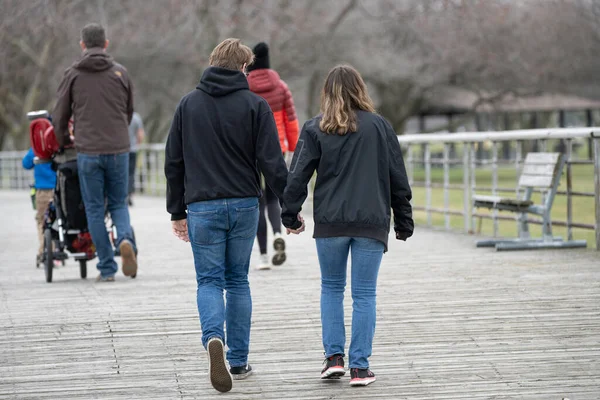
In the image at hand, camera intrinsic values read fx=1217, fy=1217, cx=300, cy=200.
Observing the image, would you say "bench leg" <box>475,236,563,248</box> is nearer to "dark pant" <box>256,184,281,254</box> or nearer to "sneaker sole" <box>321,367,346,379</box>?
"dark pant" <box>256,184,281,254</box>

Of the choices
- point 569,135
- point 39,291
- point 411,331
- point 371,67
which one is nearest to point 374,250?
point 411,331

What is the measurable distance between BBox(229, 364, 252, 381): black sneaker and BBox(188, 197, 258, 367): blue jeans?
0.07 feet

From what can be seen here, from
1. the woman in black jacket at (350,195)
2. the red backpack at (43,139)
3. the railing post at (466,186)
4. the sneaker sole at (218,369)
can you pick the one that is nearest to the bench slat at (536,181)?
the railing post at (466,186)

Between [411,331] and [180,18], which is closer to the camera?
[411,331]

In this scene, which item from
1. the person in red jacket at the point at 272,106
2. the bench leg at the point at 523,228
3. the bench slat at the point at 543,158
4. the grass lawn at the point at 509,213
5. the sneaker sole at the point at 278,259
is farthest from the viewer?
Result: the grass lawn at the point at 509,213

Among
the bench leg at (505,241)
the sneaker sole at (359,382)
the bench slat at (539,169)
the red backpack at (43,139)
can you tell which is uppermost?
the red backpack at (43,139)

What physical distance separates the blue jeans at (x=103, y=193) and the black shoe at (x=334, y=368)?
429cm

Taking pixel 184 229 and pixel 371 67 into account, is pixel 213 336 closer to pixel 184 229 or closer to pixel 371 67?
pixel 184 229

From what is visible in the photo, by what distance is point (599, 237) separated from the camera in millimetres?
11836

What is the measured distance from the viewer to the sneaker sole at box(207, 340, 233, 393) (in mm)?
5902

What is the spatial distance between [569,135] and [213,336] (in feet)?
21.3

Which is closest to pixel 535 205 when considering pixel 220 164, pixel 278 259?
pixel 278 259

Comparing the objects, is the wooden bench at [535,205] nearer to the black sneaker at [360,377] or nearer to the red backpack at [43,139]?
the red backpack at [43,139]

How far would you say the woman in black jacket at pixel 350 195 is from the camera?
239 inches
